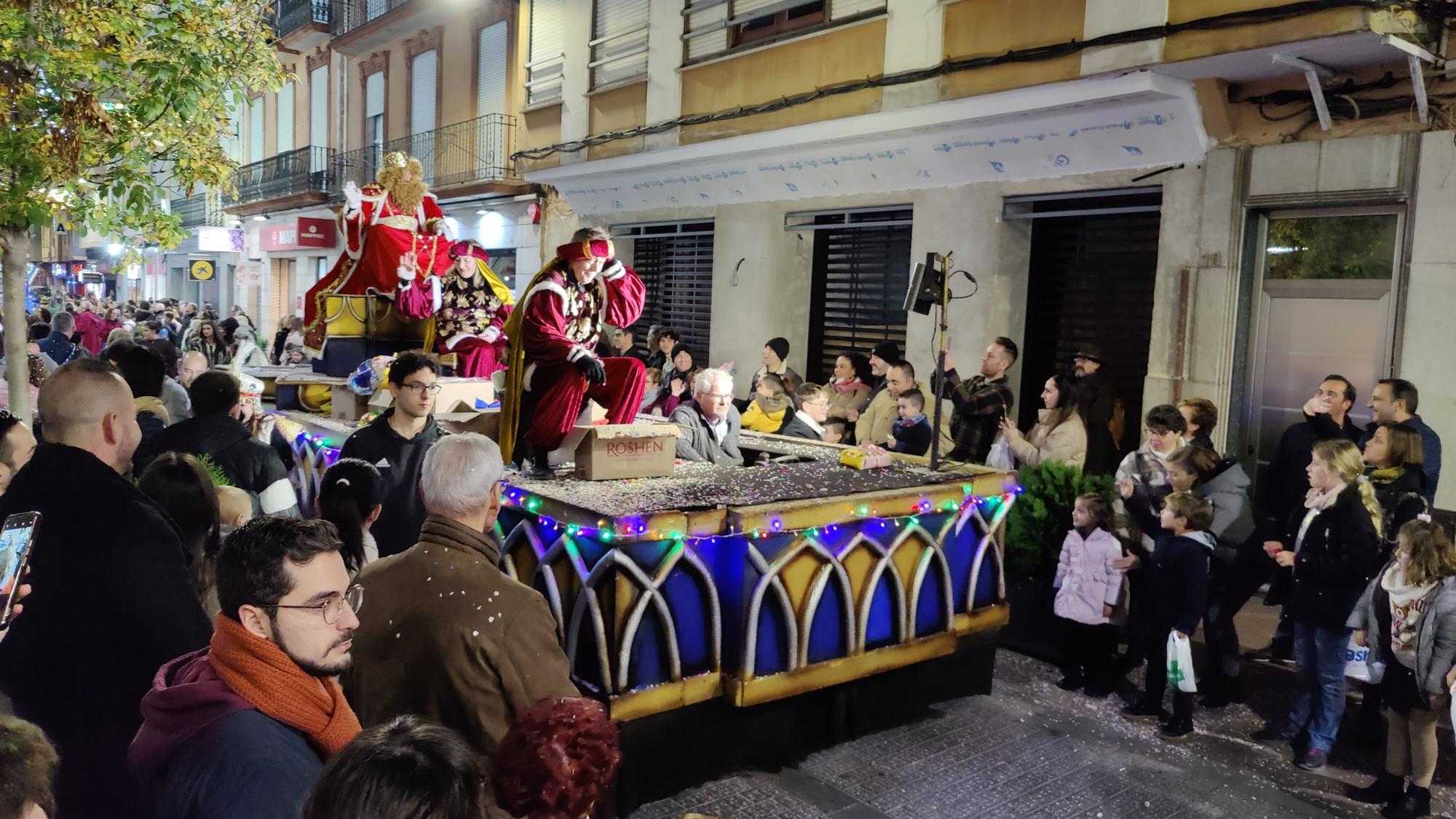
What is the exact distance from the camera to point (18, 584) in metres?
2.40

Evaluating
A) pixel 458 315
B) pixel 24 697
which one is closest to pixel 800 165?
pixel 458 315

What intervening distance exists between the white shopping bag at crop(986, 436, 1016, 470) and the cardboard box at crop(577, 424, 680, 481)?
2.94 metres

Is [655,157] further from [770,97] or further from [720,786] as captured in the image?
[720,786]

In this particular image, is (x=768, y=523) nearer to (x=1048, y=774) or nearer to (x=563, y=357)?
(x=563, y=357)

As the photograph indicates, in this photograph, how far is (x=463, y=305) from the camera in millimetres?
7703

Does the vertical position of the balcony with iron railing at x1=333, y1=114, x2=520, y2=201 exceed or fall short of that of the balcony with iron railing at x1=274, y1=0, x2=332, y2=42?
it falls short

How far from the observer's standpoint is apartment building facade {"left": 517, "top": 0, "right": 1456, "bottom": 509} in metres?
7.49

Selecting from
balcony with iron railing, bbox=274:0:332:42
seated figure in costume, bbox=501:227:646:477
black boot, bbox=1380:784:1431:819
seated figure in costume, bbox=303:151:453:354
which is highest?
balcony with iron railing, bbox=274:0:332:42

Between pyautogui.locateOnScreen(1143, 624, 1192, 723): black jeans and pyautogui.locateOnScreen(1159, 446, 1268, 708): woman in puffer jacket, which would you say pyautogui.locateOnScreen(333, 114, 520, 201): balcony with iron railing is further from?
pyautogui.locateOnScreen(1143, 624, 1192, 723): black jeans

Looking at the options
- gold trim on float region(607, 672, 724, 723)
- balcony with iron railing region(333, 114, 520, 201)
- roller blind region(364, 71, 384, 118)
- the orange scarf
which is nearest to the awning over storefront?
balcony with iron railing region(333, 114, 520, 201)

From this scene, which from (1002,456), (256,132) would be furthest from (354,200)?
(256,132)

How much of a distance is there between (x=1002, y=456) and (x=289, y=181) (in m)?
22.4

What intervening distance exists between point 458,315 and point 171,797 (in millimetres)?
5979

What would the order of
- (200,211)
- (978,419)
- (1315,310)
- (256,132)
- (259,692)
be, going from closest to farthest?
(259,692) < (978,419) < (1315,310) < (256,132) < (200,211)
